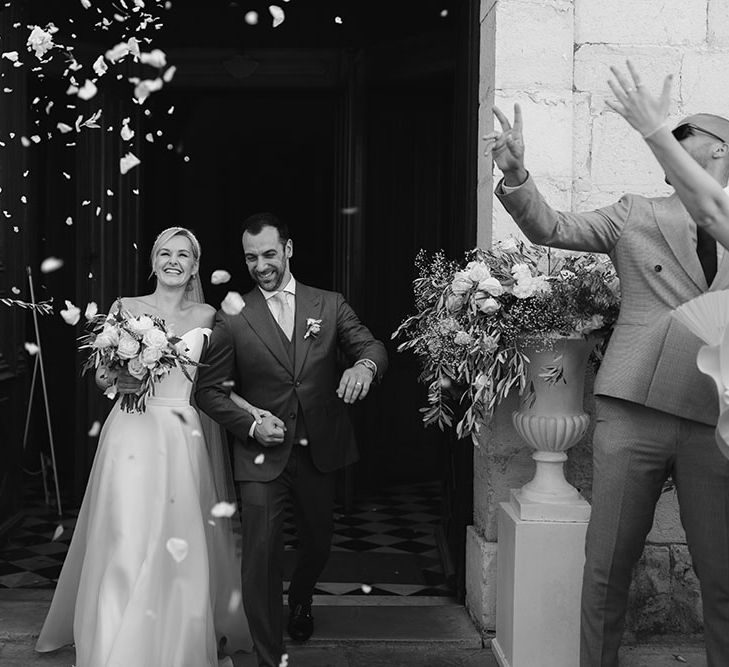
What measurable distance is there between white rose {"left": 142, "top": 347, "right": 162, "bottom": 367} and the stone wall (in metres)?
1.49

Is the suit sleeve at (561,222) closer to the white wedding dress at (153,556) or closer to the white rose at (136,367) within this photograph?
the white rose at (136,367)

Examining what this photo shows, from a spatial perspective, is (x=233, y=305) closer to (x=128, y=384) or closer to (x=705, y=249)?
(x=128, y=384)

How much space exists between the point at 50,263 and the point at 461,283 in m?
4.82

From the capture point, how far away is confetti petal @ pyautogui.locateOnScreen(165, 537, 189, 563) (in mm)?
3746

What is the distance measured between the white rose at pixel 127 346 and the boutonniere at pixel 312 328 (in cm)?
70

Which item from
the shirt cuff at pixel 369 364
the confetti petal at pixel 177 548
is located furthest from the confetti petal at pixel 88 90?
the confetti petal at pixel 177 548

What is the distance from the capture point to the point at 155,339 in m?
3.61

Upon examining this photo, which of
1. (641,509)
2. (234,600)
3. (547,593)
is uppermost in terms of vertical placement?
(641,509)

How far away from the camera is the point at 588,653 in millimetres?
3205

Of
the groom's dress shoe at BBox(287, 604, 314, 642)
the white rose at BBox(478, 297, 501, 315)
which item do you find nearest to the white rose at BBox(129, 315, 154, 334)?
the white rose at BBox(478, 297, 501, 315)

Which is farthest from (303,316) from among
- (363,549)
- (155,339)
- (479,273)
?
(363,549)

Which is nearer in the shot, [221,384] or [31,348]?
[221,384]

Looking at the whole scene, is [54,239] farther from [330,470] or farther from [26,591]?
[330,470]

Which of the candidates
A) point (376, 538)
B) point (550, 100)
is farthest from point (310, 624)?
point (550, 100)
